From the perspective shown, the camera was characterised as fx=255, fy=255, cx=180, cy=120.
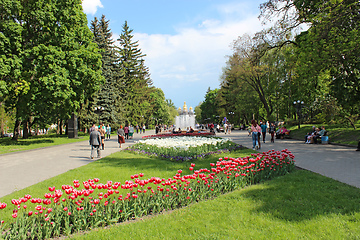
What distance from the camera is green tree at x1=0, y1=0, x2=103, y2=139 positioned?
61.7 ft

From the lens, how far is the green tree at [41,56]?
61.7 feet

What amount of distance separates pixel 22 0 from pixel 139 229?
22775mm

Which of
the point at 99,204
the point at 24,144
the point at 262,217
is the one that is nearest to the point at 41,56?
the point at 24,144

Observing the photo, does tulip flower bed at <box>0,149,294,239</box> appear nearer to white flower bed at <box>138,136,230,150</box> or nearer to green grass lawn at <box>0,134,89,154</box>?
white flower bed at <box>138,136,230,150</box>

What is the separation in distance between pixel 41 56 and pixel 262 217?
20292 mm

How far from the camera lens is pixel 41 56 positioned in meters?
19.4

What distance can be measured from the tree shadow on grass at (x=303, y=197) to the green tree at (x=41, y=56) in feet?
60.4

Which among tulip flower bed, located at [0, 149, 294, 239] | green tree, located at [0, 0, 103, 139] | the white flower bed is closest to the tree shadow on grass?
tulip flower bed, located at [0, 149, 294, 239]

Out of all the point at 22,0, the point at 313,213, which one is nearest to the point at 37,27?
the point at 22,0

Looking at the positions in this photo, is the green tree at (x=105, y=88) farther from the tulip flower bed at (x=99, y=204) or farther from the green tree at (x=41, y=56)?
the tulip flower bed at (x=99, y=204)

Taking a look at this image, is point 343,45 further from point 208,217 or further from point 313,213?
point 208,217

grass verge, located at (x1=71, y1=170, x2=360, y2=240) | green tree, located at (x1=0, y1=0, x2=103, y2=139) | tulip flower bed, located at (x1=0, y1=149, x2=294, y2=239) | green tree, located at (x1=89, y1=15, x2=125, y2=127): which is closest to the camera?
grass verge, located at (x1=71, y1=170, x2=360, y2=240)

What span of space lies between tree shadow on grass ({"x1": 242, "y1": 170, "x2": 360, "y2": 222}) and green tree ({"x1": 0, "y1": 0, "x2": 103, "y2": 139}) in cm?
1841

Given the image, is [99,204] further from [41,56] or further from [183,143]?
[41,56]
